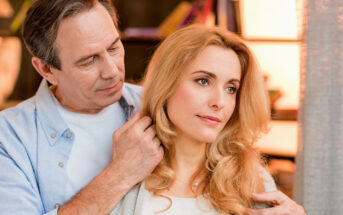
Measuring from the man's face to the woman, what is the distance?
187 mm

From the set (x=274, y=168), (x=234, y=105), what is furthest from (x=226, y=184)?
(x=274, y=168)

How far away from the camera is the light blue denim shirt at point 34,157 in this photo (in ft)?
4.54

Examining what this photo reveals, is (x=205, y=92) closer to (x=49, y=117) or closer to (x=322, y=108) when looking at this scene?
(x=322, y=108)

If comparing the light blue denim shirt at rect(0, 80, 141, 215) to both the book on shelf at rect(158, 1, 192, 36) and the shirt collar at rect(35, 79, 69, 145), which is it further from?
the book on shelf at rect(158, 1, 192, 36)

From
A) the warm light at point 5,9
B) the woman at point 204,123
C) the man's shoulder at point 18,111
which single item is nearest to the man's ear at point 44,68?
the man's shoulder at point 18,111

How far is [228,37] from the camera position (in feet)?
4.51

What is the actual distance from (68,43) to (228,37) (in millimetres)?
674

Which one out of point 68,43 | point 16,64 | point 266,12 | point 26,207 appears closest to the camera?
point 26,207

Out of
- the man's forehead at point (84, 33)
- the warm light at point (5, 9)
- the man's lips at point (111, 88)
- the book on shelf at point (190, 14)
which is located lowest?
the book on shelf at point (190, 14)

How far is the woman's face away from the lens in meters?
1.32

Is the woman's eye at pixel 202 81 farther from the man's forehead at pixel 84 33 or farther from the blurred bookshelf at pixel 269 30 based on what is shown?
the blurred bookshelf at pixel 269 30

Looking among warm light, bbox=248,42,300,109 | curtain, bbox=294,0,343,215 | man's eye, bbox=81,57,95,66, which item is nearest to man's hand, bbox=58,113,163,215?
man's eye, bbox=81,57,95,66

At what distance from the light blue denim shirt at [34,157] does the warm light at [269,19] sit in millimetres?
1471

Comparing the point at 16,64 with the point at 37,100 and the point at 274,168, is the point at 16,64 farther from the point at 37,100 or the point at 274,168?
the point at 274,168
